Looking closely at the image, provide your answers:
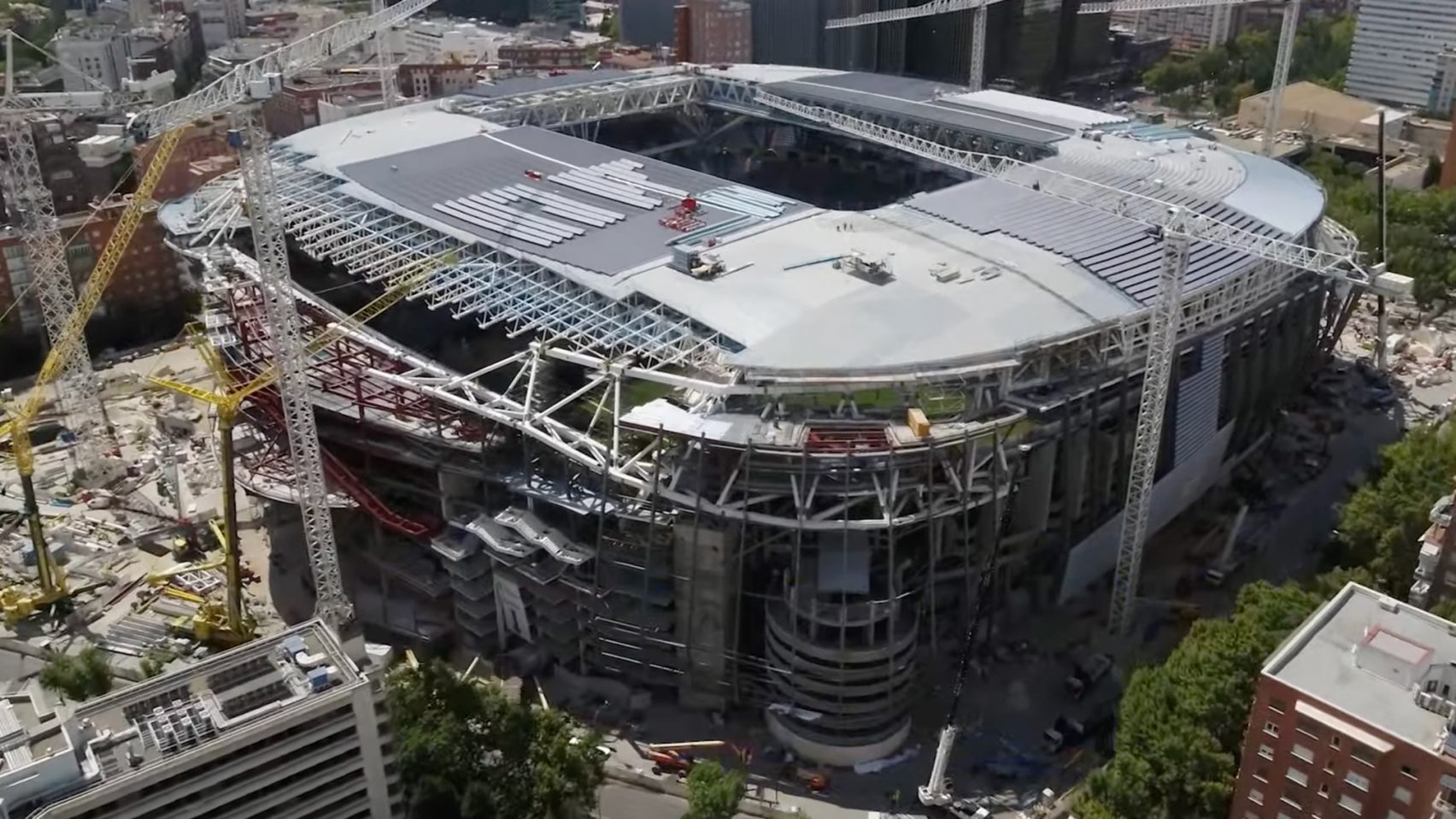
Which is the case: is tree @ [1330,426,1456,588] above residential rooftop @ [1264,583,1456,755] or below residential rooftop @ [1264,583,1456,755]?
below

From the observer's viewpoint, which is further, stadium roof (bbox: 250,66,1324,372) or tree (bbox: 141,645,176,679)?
stadium roof (bbox: 250,66,1324,372)

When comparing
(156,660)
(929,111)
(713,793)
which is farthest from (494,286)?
(929,111)

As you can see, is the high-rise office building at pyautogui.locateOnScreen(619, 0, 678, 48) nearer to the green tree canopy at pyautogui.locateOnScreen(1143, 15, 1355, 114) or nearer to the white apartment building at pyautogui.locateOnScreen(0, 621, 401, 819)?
the green tree canopy at pyautogui.locateOnScreen(1143, 15, 1355, 114)

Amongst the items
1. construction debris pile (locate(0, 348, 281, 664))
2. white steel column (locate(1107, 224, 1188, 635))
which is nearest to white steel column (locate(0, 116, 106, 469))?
construction debris pile (locate(0, 348, 281, 664))

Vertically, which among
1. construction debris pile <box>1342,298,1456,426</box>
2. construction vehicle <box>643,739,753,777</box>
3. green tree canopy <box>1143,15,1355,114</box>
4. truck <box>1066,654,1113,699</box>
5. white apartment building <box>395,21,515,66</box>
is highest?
white apartment building <box>395,21,515,66</box>

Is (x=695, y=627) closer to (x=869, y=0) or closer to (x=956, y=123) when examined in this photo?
(x=956, y=123)

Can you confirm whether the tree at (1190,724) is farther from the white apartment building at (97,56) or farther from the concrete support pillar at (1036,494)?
the white apartment building at (97,56)

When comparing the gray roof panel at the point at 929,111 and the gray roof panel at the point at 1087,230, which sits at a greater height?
the gray roof panel at the point at 929,111

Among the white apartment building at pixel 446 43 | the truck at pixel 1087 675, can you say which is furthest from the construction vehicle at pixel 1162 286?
the white apartment building at pixel 446 43
